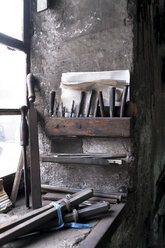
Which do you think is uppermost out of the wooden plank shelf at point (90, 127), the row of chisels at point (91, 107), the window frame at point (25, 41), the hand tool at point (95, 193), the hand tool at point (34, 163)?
the window frame at point (25, 41)

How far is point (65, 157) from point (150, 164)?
1.01 m

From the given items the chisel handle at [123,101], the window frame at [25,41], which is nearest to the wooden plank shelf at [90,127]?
the chisel handle at [123,101]

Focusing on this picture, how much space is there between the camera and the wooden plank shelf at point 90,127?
1427mm

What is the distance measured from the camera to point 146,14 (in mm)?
1887

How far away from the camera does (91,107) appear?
1.58 meters

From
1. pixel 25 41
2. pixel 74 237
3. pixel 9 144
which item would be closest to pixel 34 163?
pixel 9 144

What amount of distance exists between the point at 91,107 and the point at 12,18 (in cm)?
84

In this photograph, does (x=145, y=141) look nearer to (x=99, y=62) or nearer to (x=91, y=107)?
(x=91, y=107)

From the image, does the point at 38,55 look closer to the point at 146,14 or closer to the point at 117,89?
the point at 117,89

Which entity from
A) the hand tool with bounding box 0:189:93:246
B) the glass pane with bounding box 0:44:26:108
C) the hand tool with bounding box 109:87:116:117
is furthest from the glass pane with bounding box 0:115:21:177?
the hand tool with bounding box 109:87:116:117

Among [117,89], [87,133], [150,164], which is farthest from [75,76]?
[150,164]

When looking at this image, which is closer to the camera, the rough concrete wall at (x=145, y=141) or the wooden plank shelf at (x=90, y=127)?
the wooden plank shelf at (x=90, y=127)

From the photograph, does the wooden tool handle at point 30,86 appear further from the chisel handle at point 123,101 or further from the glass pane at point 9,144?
the chisel handle at point 123,101

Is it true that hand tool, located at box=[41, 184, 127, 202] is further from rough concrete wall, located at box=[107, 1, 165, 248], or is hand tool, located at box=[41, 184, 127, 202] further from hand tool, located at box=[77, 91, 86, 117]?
hand tool, located at box=[77, 91, 86, 117]
